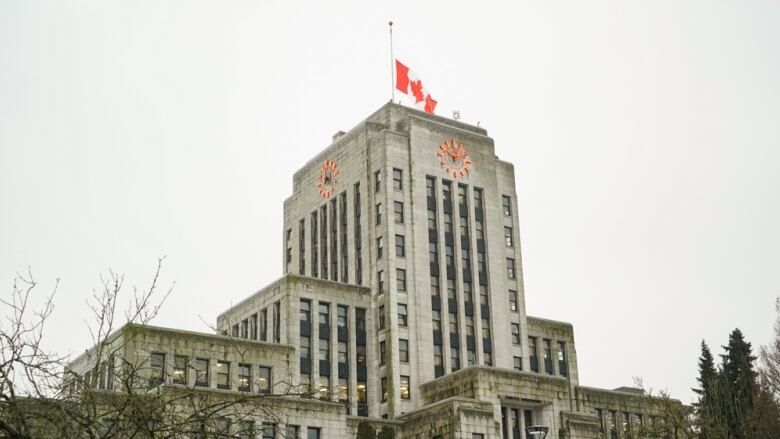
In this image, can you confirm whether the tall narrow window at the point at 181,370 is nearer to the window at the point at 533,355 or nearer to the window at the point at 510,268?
the window at the point at 510,268

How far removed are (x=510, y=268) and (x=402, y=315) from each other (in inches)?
619

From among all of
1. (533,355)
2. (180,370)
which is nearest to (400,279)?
(533,355)

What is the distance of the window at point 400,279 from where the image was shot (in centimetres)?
9144

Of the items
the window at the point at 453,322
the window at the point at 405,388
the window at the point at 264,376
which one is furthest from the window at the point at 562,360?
the window at the point at 264,376

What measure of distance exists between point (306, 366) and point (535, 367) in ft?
84.6

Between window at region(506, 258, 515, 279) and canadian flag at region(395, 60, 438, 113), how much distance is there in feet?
60.4

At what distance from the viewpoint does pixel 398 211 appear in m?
94.2

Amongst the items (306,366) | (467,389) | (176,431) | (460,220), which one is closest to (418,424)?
(467,389)

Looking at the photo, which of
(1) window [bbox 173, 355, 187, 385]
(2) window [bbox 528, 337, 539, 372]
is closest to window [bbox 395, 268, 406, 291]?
(2) window [bbox 528, 337, 539, 372]

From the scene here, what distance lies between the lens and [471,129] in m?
105

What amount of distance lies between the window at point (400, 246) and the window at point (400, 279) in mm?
1537

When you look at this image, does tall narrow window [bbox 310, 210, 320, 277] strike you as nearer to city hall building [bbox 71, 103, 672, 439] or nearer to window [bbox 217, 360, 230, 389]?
city hall building [bbox 71, 103, 672, 439]

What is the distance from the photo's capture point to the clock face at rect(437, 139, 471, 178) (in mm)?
98438

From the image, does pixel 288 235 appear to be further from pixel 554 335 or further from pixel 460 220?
pixel 554 335
